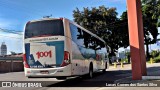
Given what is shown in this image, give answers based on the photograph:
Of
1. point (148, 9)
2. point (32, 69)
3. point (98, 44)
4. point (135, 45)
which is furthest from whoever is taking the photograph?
point (148, 9)

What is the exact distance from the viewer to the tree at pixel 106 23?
54.2 m

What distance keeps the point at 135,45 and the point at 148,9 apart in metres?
39.1

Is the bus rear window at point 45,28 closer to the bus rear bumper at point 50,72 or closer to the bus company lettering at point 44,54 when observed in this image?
the bus company lettering at point 44,54

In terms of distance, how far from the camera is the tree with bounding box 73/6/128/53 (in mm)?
54188

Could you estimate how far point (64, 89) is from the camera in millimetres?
13359

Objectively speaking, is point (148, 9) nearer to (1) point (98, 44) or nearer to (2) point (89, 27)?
(2) point (89, 27)

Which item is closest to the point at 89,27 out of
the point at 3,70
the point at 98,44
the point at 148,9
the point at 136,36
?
the point at 148,9

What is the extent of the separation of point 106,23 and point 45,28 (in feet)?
133

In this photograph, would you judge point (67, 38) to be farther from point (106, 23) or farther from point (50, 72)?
point (106, 23)

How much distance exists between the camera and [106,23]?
5469 centimetres

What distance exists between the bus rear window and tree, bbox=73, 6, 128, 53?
129 feet

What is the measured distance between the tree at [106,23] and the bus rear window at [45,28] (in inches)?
1548

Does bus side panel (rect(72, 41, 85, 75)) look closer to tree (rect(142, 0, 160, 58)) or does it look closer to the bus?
the bus

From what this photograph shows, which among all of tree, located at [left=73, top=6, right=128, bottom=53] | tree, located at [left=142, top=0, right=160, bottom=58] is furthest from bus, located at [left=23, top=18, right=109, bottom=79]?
tree, located at [left=73, top=6, right=128, bottom=53]
